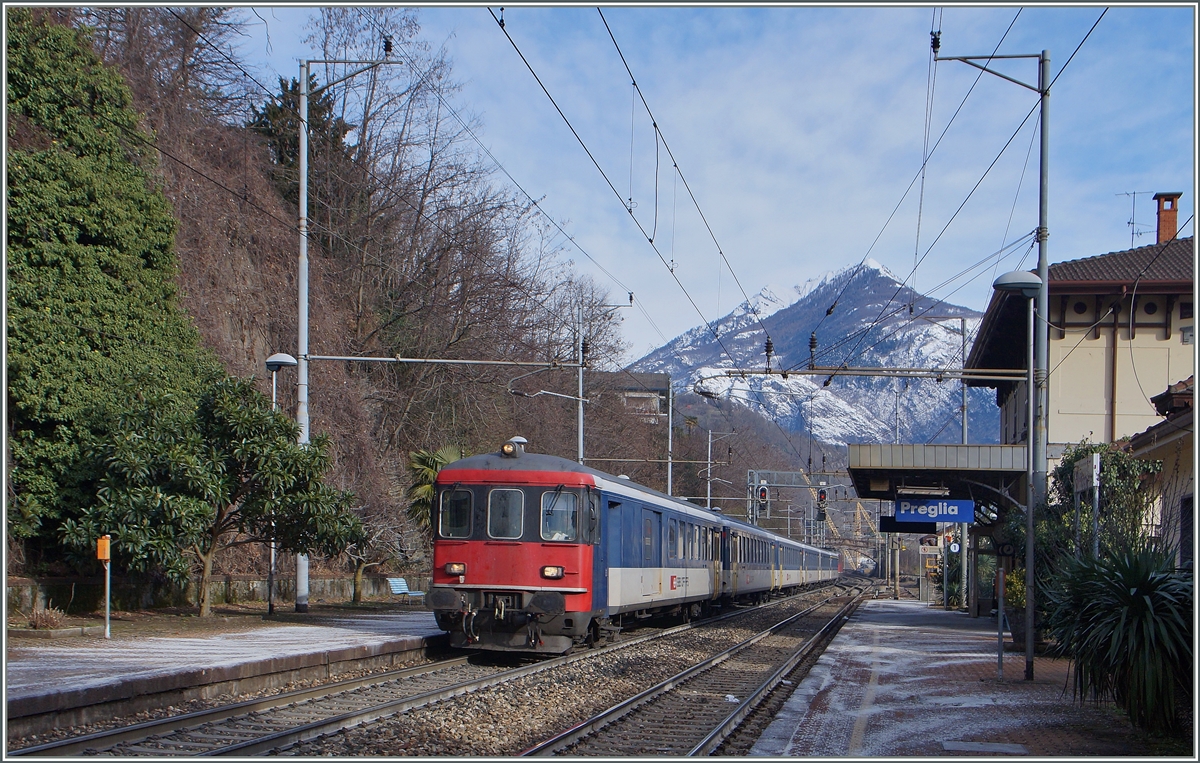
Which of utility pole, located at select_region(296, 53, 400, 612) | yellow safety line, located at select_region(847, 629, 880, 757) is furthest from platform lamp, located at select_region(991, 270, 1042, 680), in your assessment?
utility pole, located at select_region(296, 53, 400, 612)

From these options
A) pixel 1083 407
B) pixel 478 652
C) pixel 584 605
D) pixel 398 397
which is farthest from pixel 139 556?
pixel 1083 407

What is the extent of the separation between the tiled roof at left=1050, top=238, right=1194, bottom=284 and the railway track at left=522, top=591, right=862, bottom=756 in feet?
42.1

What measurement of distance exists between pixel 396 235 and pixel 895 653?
24.5m

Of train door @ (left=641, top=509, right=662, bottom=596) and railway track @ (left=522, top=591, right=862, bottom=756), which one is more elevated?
train door @ (left=641, top=509, right=662, bottom=596)

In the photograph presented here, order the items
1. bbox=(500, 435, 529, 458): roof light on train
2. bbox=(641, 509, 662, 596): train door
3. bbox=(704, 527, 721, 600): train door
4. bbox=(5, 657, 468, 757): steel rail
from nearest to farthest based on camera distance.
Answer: bbox=(5, 657, 468, 757): steel rail, bbox=(500, 435, 529, 458): roof light on train, bbox=(641, 509, 662, 596): train door, bbox=(704, 527, 721, 600): train door

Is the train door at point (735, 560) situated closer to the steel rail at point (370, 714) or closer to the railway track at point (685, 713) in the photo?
the railway track at point (685, 713)

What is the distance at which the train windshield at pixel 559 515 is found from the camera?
1534cm

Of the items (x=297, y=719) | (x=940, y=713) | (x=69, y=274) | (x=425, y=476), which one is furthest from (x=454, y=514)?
(x=425, y=476)

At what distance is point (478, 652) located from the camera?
16797mm

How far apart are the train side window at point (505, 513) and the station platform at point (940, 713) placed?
4555 mm

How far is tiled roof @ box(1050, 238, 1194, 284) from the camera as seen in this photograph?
2488 centimetres

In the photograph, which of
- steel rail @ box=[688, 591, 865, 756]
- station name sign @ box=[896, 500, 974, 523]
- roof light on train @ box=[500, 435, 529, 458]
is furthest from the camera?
station name sign @ box=[896, 500, 974, 523]

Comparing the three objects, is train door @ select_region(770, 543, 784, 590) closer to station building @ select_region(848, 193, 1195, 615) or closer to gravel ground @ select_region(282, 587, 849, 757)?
station building @ select_region(848, 193, 1195, 615)

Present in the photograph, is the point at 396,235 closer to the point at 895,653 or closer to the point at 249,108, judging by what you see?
the point at 249,108
